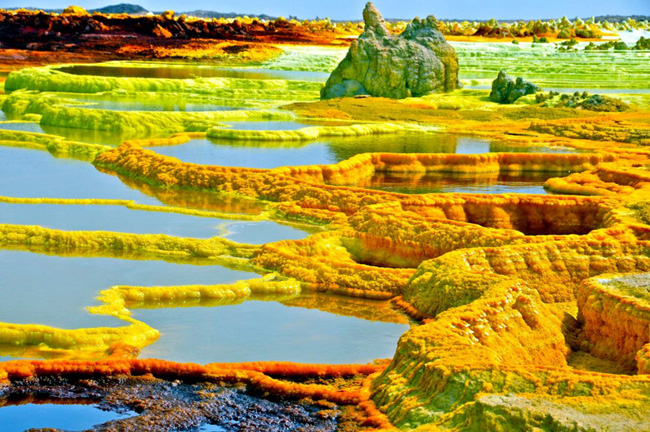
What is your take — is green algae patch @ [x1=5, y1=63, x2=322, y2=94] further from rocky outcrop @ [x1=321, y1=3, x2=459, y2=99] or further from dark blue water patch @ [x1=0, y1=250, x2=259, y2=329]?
dark blue water patch @ [x1=0, y1=250, x2=259, y2=329]

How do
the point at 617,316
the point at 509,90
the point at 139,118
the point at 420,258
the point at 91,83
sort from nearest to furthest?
the point at 617,316, the point at 420,258, the point at 139,118, the point at 509,90, the point at 91,83

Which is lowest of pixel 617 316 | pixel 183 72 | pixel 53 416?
pixel 53 416

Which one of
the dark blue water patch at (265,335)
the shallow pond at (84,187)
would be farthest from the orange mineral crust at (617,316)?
the shallow pond at (84,187)

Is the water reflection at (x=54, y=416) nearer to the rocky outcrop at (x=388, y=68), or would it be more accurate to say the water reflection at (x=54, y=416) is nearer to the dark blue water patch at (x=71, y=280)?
the dark blue water patch at (x=71, y=280)

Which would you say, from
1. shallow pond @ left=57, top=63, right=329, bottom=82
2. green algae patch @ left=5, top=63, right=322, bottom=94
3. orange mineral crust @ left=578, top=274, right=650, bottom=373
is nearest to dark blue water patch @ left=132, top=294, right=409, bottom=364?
orange mineral crust @ left=578, top=274, right=650, bottom=373

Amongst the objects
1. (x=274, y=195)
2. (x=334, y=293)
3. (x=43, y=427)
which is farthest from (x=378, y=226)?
(x=43, y=427)

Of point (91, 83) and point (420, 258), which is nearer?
point (420, 258)

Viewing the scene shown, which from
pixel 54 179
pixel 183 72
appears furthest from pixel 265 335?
pixel 183 72

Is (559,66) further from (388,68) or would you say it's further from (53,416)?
(53,416)
